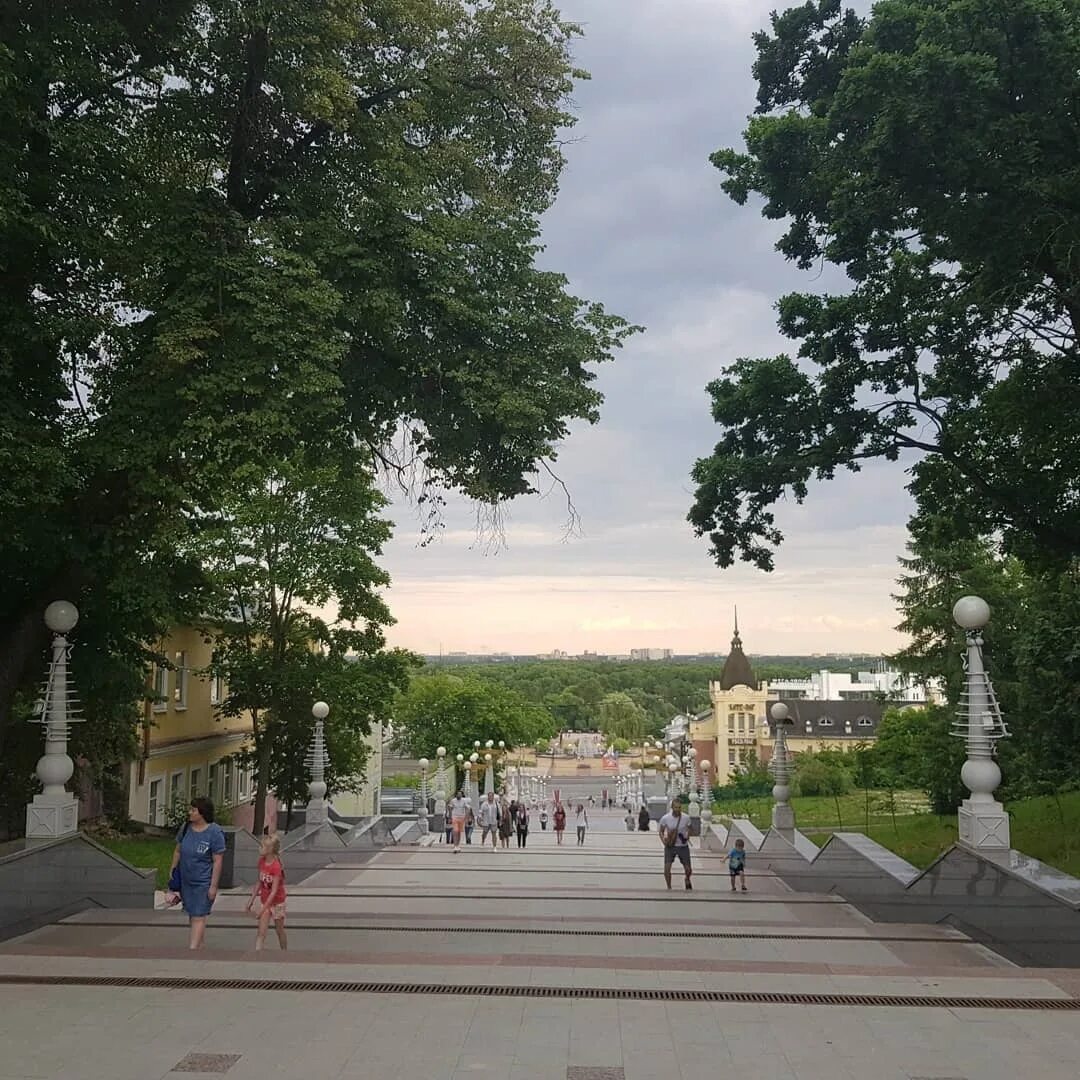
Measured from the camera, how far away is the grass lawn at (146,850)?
21520 millimetres

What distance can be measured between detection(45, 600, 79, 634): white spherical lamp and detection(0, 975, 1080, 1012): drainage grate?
5.24m

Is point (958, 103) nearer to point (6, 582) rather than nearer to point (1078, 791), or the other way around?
point (6, 582)

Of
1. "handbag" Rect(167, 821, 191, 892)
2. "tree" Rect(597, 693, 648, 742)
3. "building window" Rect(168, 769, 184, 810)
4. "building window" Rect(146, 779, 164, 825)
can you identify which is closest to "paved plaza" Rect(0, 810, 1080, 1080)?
"handbag" Rect(167, 821, 191, 892)

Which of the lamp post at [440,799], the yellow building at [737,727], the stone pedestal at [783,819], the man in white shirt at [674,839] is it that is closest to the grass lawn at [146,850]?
the man in white shirt at [674,839]

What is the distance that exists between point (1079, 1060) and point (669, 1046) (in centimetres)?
233

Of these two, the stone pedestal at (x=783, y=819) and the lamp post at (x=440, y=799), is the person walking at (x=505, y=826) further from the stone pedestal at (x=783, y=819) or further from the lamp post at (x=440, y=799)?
the stone pedestal at (x=783, y=819)

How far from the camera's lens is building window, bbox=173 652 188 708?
1367 inches

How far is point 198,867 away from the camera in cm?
936

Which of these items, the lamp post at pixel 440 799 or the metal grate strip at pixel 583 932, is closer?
the metal grate strip at pixel 583 932

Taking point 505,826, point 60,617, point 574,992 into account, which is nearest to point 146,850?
point 505,826

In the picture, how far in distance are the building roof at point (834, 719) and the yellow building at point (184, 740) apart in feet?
238

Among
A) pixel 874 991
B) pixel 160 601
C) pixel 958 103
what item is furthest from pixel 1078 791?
pixel 160 601

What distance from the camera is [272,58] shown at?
12.9 metres

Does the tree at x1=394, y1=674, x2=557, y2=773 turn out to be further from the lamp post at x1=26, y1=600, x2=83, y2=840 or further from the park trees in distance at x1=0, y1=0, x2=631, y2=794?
the lamp post at x1=26, y1=600, x2=83, y2=840
